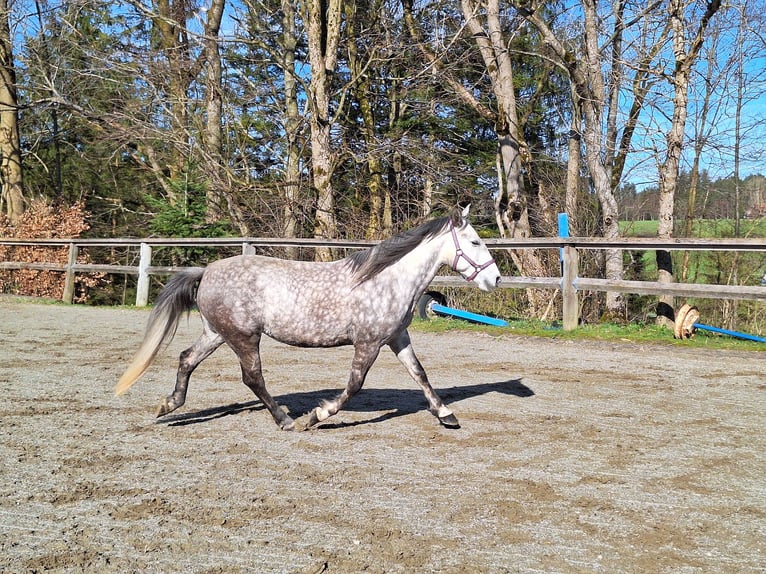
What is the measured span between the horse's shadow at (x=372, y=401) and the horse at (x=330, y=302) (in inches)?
11.2

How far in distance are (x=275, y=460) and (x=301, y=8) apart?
14.3 meters

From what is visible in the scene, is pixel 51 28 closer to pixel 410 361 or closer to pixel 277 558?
pixel 410 361

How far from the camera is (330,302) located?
4770 millimetres

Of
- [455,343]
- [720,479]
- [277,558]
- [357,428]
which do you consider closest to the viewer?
[277,558]

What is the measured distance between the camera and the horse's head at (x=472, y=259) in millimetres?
4973

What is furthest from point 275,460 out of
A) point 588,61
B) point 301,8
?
point 301,8

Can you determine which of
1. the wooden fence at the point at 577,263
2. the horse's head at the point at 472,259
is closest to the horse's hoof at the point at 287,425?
the horse's head at the point at 472,259

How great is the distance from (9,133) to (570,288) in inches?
671

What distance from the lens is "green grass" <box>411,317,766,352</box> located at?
884 centimetres

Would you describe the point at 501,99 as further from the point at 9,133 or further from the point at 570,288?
the point at 9,133

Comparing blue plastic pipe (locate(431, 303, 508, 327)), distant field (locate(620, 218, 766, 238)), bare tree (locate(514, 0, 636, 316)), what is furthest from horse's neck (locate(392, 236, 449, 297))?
distant field (locate(620, 218, 766, 238))

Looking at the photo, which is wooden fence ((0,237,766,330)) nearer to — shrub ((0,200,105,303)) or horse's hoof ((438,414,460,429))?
shrub ((0,200,105,303))

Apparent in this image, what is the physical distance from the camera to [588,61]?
13.2 m

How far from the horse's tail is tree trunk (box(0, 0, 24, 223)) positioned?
53.3ft
